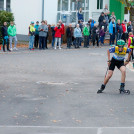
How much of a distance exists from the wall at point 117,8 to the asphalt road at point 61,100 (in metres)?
22.4

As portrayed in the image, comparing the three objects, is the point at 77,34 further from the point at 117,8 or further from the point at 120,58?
the point at 120,58

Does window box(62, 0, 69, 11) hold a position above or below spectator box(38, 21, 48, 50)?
above

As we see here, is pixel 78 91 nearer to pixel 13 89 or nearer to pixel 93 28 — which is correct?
pixel 13 89

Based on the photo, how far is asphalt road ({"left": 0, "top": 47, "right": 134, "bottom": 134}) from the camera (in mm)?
10130

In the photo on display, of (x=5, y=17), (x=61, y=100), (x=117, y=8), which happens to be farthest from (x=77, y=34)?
(x=61, y=100)

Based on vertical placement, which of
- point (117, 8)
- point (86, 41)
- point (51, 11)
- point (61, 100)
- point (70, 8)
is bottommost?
point (61, 100)

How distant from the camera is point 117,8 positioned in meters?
47.7

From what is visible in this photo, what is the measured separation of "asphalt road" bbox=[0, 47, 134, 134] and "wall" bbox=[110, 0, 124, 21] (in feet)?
73.6

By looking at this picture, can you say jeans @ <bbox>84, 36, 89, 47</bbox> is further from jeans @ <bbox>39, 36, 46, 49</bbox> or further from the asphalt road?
the asphalt road

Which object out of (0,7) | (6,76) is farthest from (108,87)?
(0,7)

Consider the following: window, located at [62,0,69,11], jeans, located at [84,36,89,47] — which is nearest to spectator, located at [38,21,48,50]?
jeans, located at [84,36,89,47]

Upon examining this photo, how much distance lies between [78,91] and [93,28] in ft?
72.6

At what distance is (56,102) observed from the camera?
13.4 meters

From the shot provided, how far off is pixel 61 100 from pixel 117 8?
114 feet
